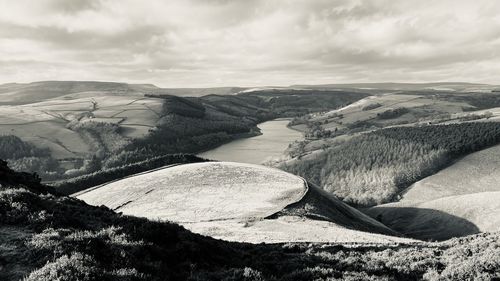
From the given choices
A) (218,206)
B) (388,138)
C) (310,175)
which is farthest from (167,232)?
(388,138)

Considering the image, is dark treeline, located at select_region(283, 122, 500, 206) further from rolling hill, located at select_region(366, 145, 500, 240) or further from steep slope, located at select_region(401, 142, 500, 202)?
rolling hill, located at select_region(366, 145, 500, 240)

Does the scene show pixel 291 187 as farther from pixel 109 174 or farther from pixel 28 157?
pixel 28 157

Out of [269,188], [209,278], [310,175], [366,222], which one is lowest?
[310,175]

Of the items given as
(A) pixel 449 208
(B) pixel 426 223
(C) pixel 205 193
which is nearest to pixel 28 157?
(C) pixel 205 193

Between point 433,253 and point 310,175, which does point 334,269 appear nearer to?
point 433,253

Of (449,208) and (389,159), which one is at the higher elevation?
(449,208)

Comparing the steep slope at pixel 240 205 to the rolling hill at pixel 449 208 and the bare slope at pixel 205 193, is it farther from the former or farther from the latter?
the rolling hill at pixel 449 208
